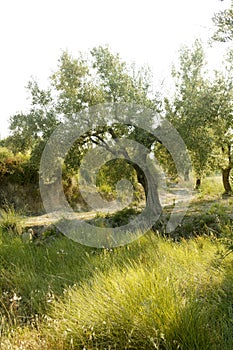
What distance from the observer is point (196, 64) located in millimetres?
8492

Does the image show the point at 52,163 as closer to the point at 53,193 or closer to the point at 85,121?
the point at 85,121

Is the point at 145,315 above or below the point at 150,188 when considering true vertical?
below

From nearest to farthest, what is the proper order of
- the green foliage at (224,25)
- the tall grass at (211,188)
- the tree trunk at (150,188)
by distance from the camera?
1. the green foliage at (224,25)
2. the tree trunk at (150,188)
3. the tall grass at (211,188)

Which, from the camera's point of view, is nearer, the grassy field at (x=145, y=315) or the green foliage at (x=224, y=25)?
the grassy field at (x=145, y=315)

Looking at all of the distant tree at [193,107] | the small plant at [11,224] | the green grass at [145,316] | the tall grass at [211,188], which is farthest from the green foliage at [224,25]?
the tall grass at [211,188]

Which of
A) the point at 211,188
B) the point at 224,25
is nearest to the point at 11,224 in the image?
the point at 224,25

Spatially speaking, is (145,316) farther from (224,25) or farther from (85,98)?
(85,98)

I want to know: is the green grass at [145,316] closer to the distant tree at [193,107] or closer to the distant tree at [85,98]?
the distant tree at [193,107]

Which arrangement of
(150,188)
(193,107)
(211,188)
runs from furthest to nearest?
1. (211,188)
2. (150,188)
3. (193,107)

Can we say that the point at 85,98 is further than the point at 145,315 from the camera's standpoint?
Yes

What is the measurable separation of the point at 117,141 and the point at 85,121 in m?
1.02

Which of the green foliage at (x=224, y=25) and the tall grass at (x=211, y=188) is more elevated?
the green foliage at (x=224, y=25)

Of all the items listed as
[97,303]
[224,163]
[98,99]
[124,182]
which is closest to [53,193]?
[124,182]

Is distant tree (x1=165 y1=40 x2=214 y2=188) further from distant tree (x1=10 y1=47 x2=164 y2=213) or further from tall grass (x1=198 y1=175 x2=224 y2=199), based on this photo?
tall grass (x1=198 y1=175 x2=224 y2=199)
